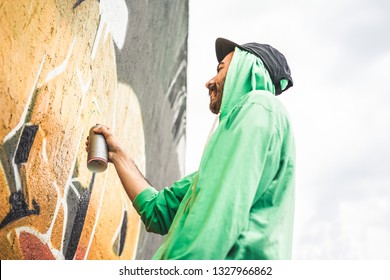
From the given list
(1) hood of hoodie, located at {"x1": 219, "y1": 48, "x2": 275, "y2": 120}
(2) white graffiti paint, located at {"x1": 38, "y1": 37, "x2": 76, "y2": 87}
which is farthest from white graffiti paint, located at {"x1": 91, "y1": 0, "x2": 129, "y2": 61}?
(1) hood of hoodie, located at {"x1": 219, "y1": 48, "x2": 275, "y2": 120}

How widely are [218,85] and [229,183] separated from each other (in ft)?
2.96

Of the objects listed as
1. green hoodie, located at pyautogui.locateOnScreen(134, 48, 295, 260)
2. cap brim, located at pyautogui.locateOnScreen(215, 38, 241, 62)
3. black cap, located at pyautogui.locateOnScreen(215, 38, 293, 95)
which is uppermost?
cap brim, located at pyautogui.locateOnScreen(215, 38, 241, 62)

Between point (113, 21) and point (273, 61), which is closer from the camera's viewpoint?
point (273, 61)

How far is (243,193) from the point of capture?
165cm

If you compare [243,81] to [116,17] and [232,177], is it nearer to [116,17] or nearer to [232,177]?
[232,177]

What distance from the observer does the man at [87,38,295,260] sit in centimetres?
161

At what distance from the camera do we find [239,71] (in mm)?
2242

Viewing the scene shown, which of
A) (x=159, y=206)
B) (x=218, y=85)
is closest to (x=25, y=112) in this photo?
(x=159, y=206)

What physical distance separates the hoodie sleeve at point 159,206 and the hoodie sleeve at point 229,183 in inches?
24.0

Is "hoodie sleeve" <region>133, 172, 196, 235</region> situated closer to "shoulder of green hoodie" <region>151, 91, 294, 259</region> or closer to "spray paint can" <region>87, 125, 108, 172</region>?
"spray paint can" <region>87, 125, 108, 172</region>

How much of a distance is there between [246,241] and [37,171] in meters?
1.28

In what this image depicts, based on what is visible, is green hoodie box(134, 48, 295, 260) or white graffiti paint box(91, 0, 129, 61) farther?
white graffiti paint box(91, 0, 129, 61)

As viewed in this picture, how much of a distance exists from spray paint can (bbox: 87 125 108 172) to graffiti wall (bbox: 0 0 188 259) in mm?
244

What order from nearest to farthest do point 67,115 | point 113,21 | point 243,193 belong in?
point 243,193 → point 67,115 → point 113,21
